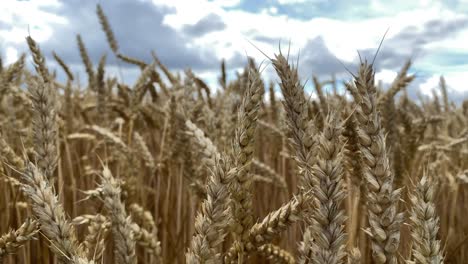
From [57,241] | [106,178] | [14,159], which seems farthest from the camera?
[14,159]

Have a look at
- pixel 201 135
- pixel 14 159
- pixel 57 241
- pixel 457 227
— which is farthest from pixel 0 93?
pixel 457 227

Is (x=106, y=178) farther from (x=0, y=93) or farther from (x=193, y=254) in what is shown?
(x=0, y=93)

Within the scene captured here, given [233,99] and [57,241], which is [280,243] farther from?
[57,241]

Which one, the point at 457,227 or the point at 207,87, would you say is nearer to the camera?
the point at 457,227

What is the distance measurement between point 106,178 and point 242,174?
33 cm

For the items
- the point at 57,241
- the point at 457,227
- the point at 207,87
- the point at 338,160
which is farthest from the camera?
the point at 207,87

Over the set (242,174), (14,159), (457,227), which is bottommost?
(457,227)

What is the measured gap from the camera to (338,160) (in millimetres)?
694

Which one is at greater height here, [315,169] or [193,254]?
[315,169]

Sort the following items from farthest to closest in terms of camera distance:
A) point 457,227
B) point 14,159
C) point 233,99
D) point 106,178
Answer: point 457,227 < point 233,99 < point 14,159 < point 106,178

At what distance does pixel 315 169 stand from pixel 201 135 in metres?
0.80

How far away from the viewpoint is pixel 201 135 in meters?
1.49

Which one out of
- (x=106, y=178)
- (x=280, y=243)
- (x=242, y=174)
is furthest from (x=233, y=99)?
(x=242, y=174)

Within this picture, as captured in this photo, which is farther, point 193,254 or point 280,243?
point 280,243
